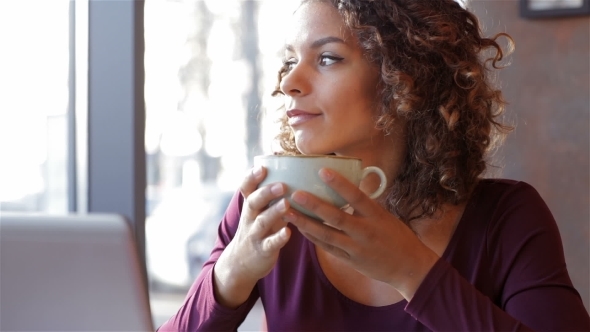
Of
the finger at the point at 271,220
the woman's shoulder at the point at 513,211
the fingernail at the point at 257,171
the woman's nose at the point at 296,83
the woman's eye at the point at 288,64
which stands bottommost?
the woman's shoulder at the point at 513,211

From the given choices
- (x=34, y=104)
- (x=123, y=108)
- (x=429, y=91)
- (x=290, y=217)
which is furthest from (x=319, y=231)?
(x=34, y=104)

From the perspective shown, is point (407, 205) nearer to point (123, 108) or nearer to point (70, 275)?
point (123, 108)

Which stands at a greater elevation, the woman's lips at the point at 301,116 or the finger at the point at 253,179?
the woman's lips at the point at 301,116

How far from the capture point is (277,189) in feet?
2.56

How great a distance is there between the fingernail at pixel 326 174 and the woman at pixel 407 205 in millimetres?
154

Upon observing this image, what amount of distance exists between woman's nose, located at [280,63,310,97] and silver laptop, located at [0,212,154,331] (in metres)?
0.62

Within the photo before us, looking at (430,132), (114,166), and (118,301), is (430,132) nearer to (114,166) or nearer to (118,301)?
(114,166)

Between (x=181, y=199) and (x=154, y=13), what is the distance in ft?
4.60

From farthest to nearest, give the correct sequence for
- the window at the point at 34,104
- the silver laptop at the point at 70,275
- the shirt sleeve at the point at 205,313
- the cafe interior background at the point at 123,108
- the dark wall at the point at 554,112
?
the dark wall at the point at 554,112, the window at the point at 34,104, the cafe interior background at the point at 123,108, the shirt sleeve at the point at 205,313, the silver laptop at the point at 70,275

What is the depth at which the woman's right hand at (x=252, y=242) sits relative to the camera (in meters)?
0.79

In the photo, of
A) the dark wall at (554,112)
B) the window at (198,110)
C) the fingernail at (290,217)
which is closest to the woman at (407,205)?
the fingernail at (290,217)

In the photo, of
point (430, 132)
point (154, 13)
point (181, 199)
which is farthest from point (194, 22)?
point (430, 132)

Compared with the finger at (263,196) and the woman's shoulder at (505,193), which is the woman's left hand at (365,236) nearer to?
the finger at (263,196)

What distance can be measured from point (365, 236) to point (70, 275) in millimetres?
389
